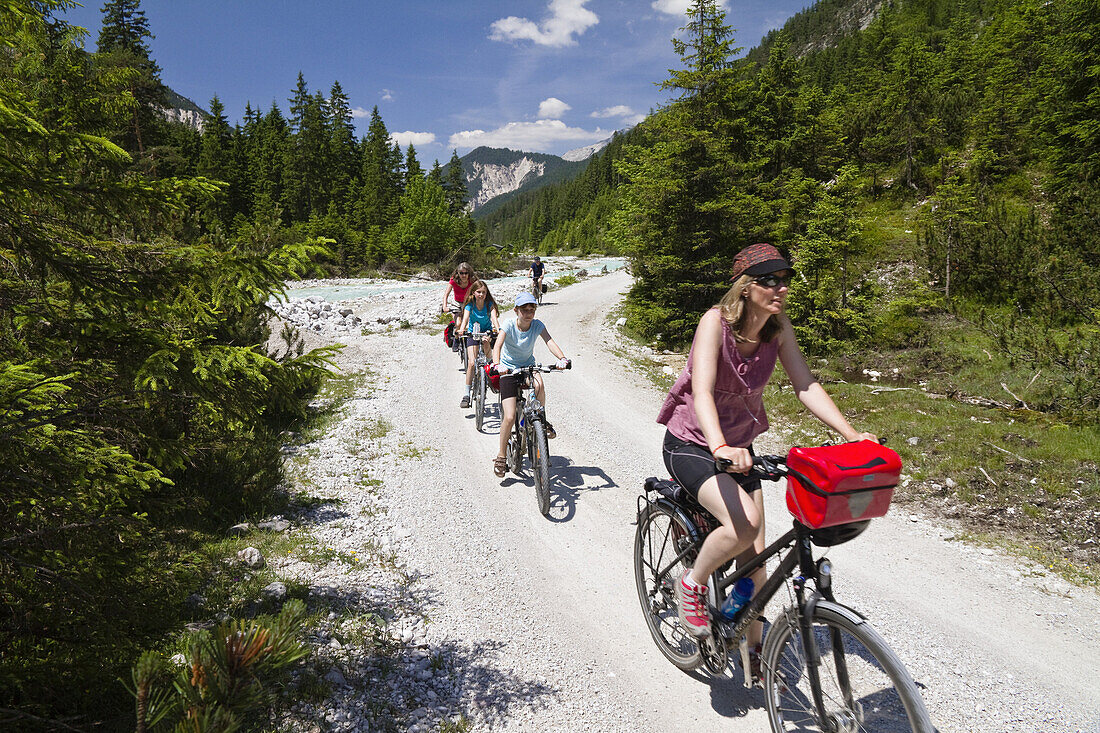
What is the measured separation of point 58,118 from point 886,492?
5516mm

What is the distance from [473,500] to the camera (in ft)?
21.8

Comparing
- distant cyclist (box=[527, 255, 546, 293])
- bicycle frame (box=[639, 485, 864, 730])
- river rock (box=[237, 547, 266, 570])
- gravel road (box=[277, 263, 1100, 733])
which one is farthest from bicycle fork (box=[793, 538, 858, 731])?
distant cyclist (box=[527, 255, 546, 293])

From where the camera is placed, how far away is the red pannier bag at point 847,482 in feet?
7.31

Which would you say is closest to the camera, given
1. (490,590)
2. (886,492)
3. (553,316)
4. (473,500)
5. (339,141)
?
(886,492)

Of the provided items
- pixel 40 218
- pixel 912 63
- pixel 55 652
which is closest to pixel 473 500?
pixel 55 652

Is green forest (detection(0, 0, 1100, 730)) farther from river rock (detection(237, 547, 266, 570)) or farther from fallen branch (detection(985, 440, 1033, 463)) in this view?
fallen branch (detection(985, 440, 1033, 463))

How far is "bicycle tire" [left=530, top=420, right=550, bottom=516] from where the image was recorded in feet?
20.0

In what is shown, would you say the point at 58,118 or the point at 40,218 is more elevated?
the point at 58,118

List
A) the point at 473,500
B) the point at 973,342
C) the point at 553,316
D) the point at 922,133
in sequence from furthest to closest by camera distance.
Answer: the point at 922,133, the point at 553,316, the point at 973,342, the point at 473,500

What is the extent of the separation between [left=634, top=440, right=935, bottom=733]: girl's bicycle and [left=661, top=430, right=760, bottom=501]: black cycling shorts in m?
0.26

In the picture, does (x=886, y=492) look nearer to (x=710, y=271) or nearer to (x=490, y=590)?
(x=490, y=590)

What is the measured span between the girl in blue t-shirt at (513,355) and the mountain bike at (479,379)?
2.16 meters

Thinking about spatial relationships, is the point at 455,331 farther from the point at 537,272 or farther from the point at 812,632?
the point at 537,272

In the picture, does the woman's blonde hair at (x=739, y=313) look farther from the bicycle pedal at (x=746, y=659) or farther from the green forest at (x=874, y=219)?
the green forest at (x=874, y=219)
